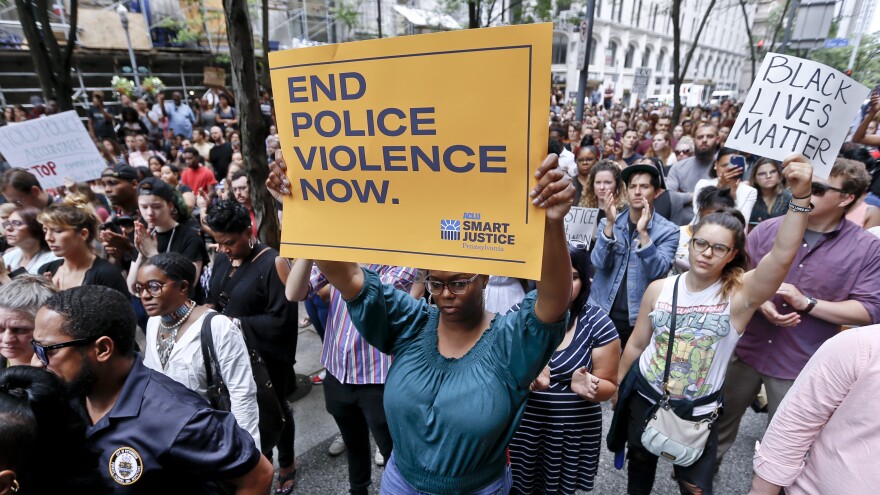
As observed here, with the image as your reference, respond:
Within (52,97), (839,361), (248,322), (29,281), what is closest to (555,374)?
(839,361)

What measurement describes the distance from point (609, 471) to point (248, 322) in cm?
271

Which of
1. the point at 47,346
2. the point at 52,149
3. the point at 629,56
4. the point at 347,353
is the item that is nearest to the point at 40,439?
the point at 47,346

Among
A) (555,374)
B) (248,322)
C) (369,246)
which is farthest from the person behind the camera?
(248,322)

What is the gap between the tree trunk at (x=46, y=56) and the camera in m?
8.58

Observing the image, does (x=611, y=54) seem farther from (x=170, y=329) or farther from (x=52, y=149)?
(x=170, y=329)

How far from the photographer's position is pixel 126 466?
1597mm

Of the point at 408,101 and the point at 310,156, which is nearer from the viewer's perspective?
the point at 408,101

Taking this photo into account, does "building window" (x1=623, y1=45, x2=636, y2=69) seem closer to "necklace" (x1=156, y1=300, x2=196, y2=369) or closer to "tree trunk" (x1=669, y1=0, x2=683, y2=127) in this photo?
"tree trunk" (x1=669, y1=0, x2=683, y2=127)

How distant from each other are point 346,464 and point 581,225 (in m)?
2.51

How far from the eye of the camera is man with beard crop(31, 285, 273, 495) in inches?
64.0

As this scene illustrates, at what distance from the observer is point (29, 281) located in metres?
2.48

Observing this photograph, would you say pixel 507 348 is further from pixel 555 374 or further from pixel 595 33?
pixel 595 33

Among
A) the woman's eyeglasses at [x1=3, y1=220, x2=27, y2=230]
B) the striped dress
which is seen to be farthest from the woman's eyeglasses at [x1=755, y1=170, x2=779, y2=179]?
the woman's eyeglasses at [x1=3, y1=220, x2=27, y2=230]

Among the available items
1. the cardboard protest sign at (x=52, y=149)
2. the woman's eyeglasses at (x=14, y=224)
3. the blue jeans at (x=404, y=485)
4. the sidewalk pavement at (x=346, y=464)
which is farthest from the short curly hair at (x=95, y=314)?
the cardboard protest sign at (x=52, y=149)
